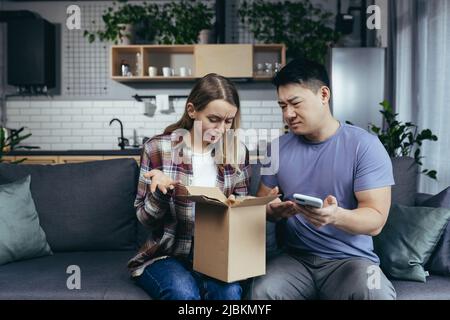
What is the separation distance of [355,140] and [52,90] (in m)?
4.49

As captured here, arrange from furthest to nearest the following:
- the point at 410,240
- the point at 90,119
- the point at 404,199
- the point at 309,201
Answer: the point at 90,119, the point at 404,199, the point at 410,240, the point at 309,201

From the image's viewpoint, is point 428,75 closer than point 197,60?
Yes

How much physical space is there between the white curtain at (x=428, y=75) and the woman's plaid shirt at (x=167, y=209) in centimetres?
200

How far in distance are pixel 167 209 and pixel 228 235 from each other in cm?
32

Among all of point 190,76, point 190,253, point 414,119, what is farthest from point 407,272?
point 190,76

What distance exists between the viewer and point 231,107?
1729 mm

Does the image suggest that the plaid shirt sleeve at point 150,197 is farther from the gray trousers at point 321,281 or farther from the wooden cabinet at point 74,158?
the wooden cabinet at point 74,158

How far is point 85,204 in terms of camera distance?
6.89 ft

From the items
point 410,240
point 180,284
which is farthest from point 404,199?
point 180,284

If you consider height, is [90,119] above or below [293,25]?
below

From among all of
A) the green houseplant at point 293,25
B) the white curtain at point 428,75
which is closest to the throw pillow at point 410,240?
the white curtain at point 428,75

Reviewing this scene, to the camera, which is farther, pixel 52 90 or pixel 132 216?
pixel 52 90

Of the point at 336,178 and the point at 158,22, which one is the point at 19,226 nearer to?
the point at 336,178

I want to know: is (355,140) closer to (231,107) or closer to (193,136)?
(231,107)
